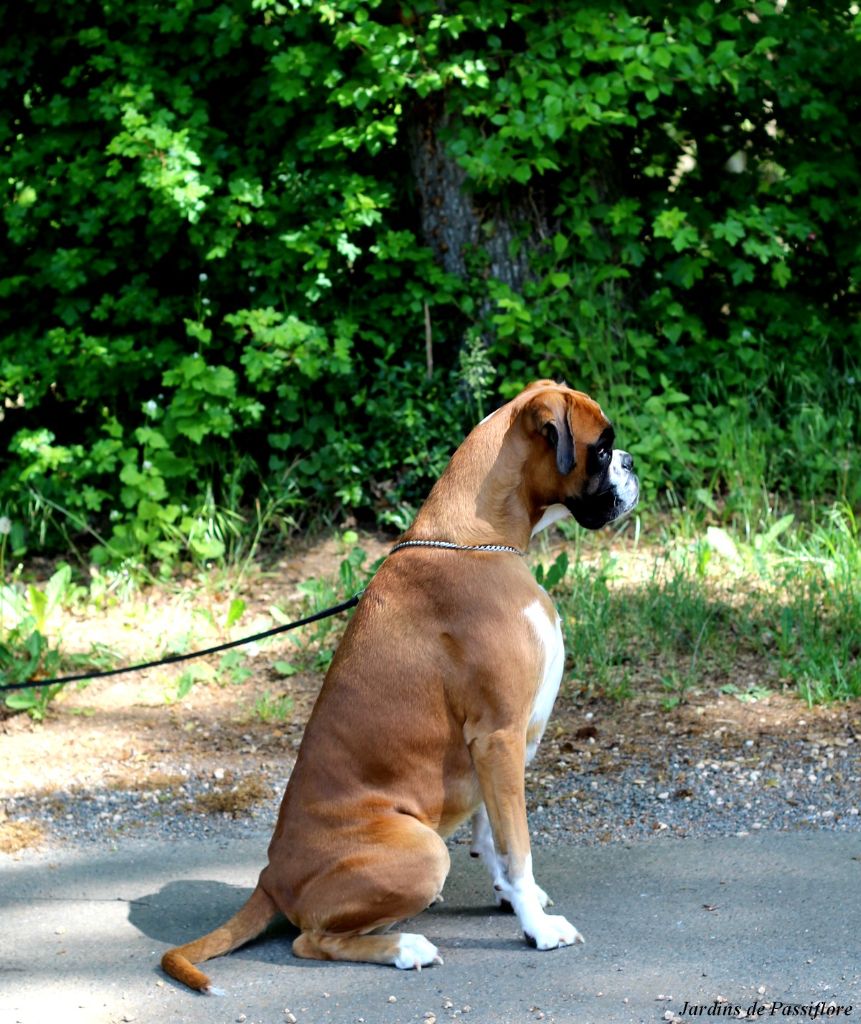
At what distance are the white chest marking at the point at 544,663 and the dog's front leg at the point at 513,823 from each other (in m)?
0.17

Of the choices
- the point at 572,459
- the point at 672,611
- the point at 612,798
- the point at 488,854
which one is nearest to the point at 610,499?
the point at 572,459

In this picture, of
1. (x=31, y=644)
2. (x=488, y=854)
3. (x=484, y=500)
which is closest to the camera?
(x=484, y=500)

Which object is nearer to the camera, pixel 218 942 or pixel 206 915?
pixel 218 942

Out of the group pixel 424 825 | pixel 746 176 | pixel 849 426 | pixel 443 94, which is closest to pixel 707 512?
pixel 849 426

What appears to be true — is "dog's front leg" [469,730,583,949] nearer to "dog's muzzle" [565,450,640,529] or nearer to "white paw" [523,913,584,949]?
"white paw" [523,913,584,949]

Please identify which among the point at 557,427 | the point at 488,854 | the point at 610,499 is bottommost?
the point at 488,854

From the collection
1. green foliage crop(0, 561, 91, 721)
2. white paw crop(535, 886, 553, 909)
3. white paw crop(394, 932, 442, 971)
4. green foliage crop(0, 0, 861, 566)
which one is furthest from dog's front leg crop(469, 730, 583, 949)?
green foliage crop(0, 0, 861, 566)

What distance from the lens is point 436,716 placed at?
13.5 feet

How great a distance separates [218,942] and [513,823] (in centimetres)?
98

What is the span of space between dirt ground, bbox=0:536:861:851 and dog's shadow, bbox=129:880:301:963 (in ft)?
2.35

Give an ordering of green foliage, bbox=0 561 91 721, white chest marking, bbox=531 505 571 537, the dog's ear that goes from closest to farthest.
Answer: the dog's ear → white chest marking, bbox=531 505 571 537 → green foliage, bbox=0 561 91 721

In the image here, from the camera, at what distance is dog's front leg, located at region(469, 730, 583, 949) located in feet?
13.3

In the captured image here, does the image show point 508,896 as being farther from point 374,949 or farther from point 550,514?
point 550,514

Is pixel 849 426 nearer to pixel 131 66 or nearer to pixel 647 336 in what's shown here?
pixel 647 336
